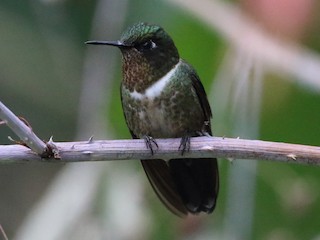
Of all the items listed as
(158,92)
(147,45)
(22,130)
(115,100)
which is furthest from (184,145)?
(115,100)

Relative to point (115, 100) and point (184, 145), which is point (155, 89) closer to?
point (184, 145)

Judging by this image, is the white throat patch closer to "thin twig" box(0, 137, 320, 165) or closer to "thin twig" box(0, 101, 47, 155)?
"thin twig" box(0, 137, 320, 165)

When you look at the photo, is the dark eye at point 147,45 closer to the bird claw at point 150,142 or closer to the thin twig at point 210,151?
the bird claw at point 150,142

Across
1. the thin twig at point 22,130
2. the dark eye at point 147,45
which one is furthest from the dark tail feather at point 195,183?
the thin twig at point 22,130

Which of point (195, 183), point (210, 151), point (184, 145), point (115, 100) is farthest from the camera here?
point (115, 100)

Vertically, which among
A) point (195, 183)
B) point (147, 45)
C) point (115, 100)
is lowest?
point (195, 183)

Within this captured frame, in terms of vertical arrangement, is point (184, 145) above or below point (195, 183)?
above

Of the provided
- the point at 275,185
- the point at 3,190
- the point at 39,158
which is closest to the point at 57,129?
the point at 3,190
